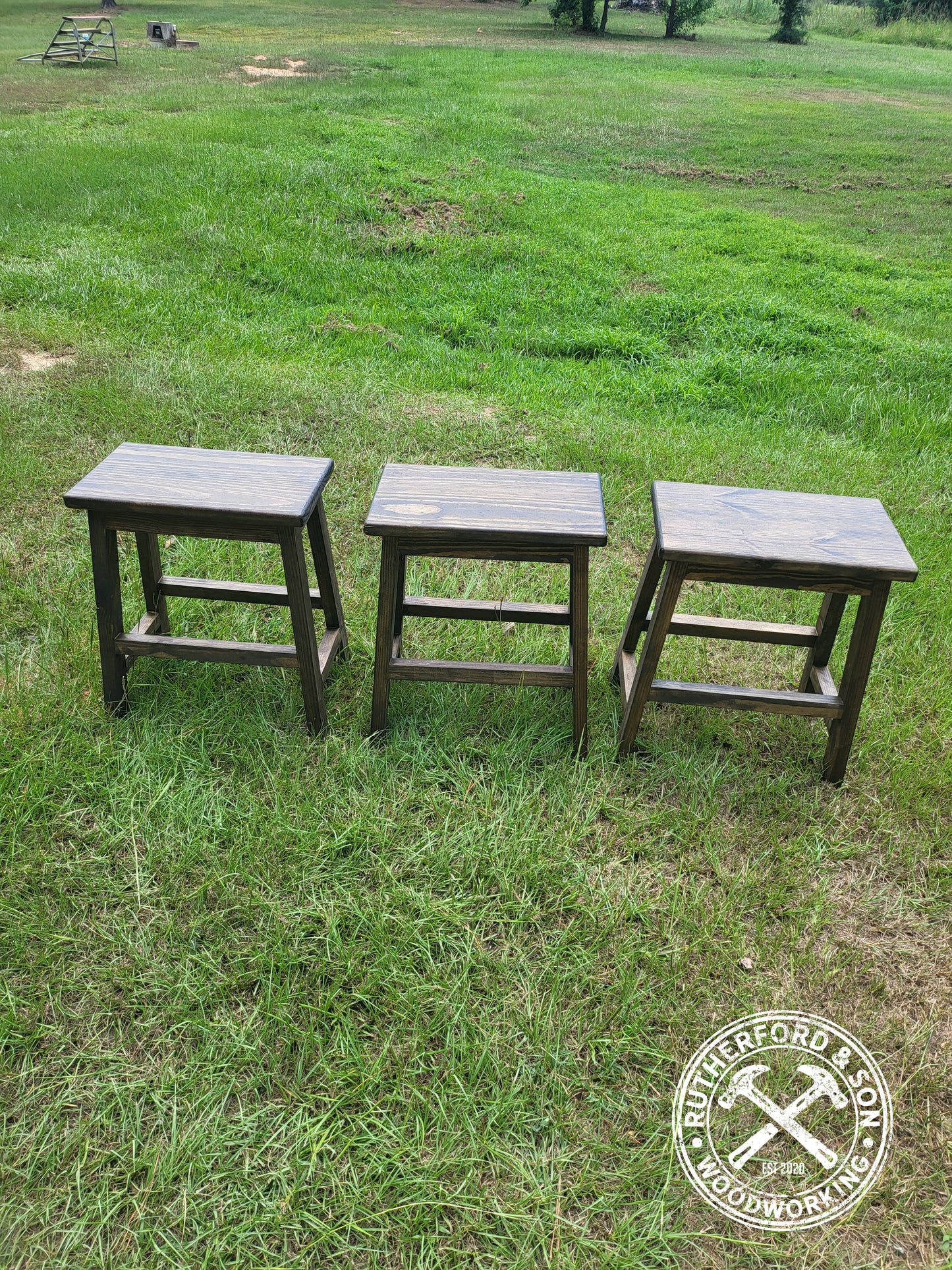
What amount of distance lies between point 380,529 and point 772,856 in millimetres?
1419

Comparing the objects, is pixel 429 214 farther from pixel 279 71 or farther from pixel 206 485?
pixel 279 71

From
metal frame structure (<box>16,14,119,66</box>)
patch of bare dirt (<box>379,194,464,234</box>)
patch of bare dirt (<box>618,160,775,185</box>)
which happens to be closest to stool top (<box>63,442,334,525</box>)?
patch of bare dirt (<box>379,194,464,234</box>)

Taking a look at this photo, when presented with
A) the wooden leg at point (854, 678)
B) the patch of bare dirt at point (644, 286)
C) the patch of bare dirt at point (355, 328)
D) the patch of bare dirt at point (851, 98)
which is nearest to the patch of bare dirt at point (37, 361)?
the patch of bare dirt at point (355, 328)

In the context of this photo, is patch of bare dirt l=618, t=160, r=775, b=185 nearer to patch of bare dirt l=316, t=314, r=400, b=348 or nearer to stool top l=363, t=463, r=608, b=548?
patch of bare dirt l=316, t=314, r=400, b=348

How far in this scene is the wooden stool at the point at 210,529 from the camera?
2.41m

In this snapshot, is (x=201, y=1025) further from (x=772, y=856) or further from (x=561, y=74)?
(x=561, y=74)

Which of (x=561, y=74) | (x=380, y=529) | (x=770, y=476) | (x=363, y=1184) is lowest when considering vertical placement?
(x=363, y=1184)

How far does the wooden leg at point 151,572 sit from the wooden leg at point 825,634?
2.17 metres

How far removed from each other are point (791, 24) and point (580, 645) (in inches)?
1025

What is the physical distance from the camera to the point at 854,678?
2504mm

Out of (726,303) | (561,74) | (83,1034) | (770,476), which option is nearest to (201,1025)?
(83,1034)

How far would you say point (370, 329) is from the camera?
5469mm

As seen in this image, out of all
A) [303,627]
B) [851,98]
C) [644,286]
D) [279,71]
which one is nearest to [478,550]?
[303,627]

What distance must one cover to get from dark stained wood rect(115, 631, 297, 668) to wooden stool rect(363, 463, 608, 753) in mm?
298
